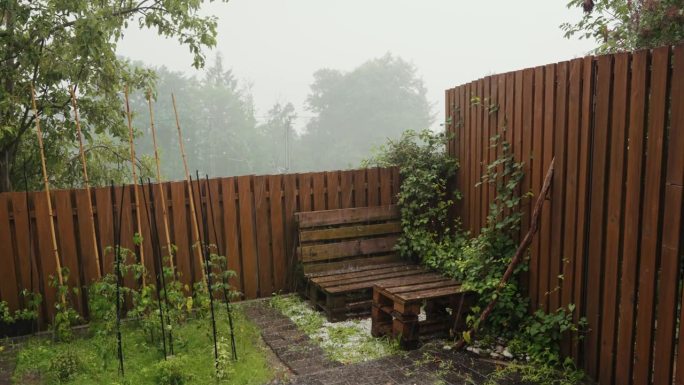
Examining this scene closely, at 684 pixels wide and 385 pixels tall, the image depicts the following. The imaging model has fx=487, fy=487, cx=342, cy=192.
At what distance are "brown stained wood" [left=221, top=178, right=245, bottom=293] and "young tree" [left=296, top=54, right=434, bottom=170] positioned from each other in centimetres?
7447

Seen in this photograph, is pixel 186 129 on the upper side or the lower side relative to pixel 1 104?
upper

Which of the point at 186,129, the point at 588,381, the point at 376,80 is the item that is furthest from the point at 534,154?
the point at 376,80

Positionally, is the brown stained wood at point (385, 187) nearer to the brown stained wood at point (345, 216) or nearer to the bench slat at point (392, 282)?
the brown stained wood at point (345, 216)

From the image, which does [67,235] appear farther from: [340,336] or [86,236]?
[340,336]

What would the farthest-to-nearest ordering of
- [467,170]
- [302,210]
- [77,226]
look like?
[302,210] → [467,170] → [77,226]

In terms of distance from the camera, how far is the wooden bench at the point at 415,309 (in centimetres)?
430

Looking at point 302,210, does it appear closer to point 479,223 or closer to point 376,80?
point 479,223

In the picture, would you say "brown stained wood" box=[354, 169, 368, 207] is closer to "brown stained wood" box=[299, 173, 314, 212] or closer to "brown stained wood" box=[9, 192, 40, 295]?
"brown stained wood" box=[299, 173, 314, 212]

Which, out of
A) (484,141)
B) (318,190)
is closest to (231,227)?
(318,190)

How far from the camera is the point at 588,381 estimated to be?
366 centimetres

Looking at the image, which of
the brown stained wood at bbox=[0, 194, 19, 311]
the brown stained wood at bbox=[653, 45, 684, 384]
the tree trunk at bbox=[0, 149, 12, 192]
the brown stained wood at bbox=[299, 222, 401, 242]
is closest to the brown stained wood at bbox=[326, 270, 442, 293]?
the brown stained wood at bbox=[299, 222, 401, 242]

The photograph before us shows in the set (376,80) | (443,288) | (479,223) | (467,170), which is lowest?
(443,288)

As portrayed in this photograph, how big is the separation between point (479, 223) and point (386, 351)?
1.87 meters

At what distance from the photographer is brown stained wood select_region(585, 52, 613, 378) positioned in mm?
3455
